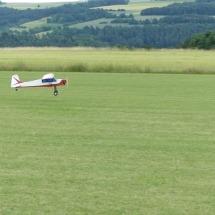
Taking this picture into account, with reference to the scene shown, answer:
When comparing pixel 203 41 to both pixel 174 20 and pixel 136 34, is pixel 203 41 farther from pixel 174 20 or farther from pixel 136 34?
pixel 174 20

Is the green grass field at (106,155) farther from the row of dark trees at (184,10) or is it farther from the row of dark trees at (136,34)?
the row of dark trees at (184,10)

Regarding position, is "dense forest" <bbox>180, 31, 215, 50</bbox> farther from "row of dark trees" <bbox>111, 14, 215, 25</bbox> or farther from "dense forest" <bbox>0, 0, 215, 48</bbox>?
"row of dark trees" <bbox>111, 14, 215, 25</bbox>

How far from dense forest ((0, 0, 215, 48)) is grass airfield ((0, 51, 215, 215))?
54.1 metres

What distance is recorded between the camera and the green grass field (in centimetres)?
743

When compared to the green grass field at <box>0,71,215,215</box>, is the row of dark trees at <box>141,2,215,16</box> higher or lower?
lower

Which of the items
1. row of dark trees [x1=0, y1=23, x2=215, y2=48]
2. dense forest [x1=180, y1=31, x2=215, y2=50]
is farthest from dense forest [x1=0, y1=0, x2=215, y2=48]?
dense forest [x1=180, y1=31, x2=215, y2=50]

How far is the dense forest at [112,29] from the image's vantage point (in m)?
85.4

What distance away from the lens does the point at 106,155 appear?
9891mm

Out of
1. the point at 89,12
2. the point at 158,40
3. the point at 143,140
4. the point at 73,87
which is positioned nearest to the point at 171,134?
the point at 143,140

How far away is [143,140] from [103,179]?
10.2ft

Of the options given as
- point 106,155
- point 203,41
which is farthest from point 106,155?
point 203,41

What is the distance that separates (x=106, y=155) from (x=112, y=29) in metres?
99.8

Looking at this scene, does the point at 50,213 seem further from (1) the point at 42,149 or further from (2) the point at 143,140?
(2) the point at 143,140

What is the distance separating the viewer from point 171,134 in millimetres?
12141
